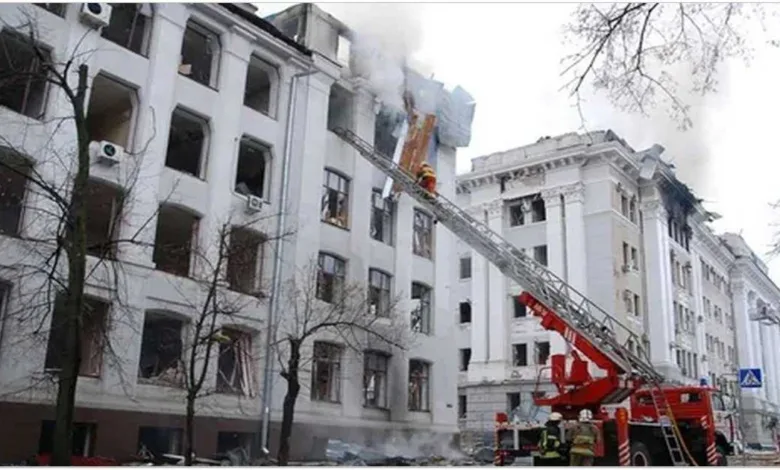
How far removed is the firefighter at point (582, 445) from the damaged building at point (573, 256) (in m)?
19.0

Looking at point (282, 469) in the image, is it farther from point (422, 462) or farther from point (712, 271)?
point (712, 271)

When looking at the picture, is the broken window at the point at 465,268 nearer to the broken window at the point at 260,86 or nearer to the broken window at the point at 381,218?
the broken window at the point at 381,218

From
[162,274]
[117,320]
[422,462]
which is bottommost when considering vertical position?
[422,462]

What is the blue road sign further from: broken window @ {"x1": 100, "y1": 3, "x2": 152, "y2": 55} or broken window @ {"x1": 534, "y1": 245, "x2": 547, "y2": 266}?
broken window @ {"x1": 534, "y1": 245, "x2": 547, "y2": 266}

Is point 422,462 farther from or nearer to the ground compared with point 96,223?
nearer to the ground

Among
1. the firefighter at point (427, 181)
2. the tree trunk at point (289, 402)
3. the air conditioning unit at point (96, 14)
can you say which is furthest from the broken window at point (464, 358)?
the air conditioning unit at point (96, 14)

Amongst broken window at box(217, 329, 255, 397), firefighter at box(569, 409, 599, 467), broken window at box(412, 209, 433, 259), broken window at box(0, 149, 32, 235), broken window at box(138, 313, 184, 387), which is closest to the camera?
firefighter at box(569, 409, 599, 467)

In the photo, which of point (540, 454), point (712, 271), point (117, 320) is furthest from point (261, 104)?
point (712, 271)

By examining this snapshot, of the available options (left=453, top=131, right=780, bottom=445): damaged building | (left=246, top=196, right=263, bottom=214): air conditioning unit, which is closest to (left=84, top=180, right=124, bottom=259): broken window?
(left=246, top=196, right=263, bottom=214): air conditioning unit

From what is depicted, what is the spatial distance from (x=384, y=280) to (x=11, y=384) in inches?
454

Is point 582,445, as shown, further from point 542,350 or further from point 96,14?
point 542,350

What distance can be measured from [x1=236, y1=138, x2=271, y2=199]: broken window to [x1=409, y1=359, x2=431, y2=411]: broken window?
722cm

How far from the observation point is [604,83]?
8.12 meters

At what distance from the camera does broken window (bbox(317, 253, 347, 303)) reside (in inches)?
825
